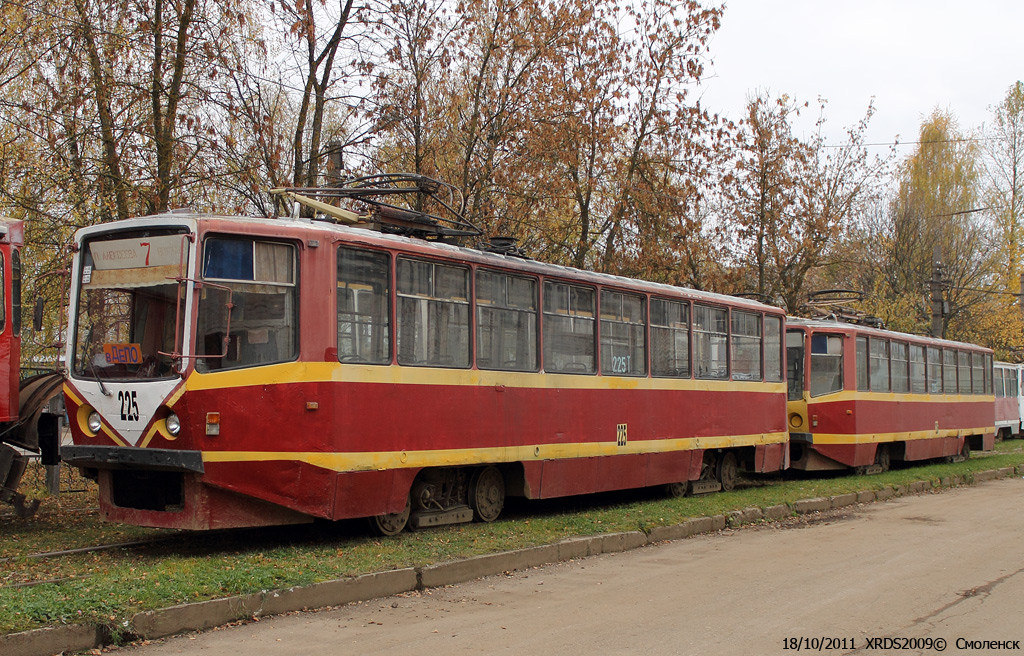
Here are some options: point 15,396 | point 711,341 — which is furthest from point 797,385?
point 15,396

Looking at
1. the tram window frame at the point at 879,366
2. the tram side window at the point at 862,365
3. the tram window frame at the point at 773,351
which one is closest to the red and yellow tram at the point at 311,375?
the tram window frame at the point at 773,351

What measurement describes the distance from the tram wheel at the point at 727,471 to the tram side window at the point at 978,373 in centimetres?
1350

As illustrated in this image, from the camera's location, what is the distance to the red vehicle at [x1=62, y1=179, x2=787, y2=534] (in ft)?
29.9

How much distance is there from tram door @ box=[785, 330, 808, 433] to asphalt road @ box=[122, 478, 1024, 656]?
28.3 feet

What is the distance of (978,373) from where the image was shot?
28.2m

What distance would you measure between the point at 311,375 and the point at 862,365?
14.8 meters

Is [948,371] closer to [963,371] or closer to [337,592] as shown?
[963,371]

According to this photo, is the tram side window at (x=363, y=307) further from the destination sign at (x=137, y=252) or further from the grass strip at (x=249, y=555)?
the grass strip at (x=249, y=555)

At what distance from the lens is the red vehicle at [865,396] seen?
20.4 meters

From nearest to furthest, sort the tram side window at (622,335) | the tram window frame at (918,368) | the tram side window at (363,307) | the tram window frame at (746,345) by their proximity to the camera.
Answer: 1. the tram side window at (363,307)
2. the tram side window at (622,335)
3. the tram window frame at (746,345)
4. the tram window frame at (918,368)

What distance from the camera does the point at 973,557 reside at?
418 inches

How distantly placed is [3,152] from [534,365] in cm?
863

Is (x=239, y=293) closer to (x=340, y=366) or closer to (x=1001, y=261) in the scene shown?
(x=340, y=366)

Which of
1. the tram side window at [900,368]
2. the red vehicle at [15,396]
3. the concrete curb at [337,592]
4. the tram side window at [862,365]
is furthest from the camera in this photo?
the tram side window at [900,368]
